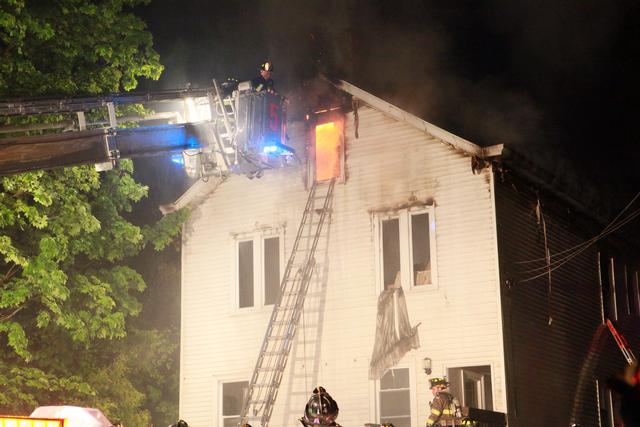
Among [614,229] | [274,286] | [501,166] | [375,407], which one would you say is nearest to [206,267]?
[274,286]

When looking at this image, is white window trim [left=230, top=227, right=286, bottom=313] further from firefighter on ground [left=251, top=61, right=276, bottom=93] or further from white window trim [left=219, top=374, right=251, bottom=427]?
firefighter on ground [left=251, top=61, right=276, bottom=93]

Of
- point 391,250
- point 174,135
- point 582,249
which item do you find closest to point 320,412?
point 174,135

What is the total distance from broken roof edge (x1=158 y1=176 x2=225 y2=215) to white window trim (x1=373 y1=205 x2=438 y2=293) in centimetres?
416

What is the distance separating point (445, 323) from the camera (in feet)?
51.9

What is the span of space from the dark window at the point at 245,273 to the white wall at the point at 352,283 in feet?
0.78

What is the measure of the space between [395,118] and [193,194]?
5018 mm

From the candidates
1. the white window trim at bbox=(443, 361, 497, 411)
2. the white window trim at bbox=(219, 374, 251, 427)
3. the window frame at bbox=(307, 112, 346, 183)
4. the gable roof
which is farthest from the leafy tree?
the white window trim at bbox=(443, 361, 497, 411)

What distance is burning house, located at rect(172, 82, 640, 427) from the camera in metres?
15.8

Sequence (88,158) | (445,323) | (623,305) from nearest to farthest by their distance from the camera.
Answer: (88,158) → (445,323) → (623,305)

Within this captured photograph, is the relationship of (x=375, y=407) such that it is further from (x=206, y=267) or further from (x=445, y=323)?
(x=206, y=267)

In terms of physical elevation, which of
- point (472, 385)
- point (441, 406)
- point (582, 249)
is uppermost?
point (582, 249)

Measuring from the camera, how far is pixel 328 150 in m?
18.2

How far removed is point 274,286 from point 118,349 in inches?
248

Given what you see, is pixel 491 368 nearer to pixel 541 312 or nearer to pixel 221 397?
pixel 541 312
